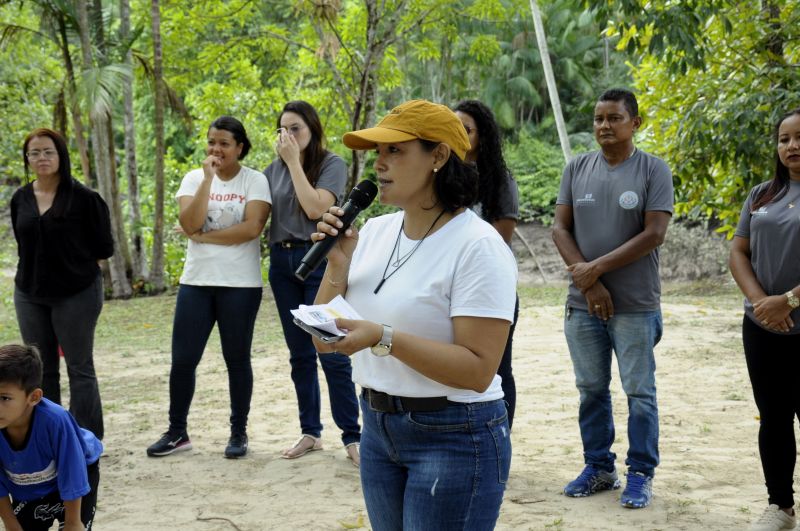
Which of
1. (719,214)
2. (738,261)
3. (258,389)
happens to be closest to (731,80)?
(719,214)

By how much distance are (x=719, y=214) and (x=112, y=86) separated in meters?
8.30

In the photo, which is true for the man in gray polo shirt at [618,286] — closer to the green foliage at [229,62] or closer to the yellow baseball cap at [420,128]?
the green foliage at [229,62]

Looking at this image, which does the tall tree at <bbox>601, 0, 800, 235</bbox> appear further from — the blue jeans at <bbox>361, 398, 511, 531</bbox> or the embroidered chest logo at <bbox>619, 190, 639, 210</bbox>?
the blue jeans at <bbox>361, 398, 511, 531</bbox>

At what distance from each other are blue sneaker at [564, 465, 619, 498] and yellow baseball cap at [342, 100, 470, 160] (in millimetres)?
2892

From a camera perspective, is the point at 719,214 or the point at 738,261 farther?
the point at 719,214

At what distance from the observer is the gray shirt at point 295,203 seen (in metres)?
5.59

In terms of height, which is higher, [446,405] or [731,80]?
[731,80]

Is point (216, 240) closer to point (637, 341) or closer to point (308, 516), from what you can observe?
point (308, 516)

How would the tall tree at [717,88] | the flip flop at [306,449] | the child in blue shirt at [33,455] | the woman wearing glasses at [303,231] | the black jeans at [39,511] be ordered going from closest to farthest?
the child in blue shirt at [33,455], the black jeans at [39,511], the woman wearing glasses at [303,231], the flip flop at [306,449], the tall tree at [717,88]

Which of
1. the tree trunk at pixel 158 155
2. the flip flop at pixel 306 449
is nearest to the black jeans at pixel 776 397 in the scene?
the flip flop at pixel 306 449

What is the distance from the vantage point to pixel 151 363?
10.0m

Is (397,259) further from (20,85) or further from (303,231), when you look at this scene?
(20,85)

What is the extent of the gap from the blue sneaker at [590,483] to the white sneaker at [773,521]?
0.81m

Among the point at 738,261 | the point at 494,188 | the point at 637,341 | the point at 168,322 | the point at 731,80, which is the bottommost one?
the point at 168,322
